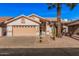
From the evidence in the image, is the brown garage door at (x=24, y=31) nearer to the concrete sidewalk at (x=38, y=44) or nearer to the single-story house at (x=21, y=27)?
the single-story house at (x=21, y=27)

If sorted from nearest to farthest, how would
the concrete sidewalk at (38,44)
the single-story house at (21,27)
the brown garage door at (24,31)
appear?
the concrete sidewalk at (38,44)
the brown garage door at (24,31)
the single-story house at (21,27)

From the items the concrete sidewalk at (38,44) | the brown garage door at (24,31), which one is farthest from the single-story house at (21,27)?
the concrete sidewalk at (38,44)

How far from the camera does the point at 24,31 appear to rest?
42.0 m

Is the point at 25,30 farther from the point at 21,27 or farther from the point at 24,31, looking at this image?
the point at 21,27

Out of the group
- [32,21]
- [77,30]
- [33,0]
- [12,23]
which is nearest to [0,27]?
[12,23]

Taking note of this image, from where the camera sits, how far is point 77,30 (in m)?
44.2

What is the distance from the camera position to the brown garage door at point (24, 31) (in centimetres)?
4181

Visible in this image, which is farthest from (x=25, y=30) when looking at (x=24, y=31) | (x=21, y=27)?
(x=21, y=27)

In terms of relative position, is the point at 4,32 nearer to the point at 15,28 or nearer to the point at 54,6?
the point at 15,28

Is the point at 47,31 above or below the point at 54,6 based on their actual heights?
below

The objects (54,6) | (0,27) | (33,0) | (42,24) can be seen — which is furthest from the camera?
(42,24)

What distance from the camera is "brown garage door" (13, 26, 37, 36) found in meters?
41.8

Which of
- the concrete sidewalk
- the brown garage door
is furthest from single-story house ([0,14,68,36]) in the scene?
the concrete sidewalk

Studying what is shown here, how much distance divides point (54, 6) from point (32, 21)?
6526 millimetres
